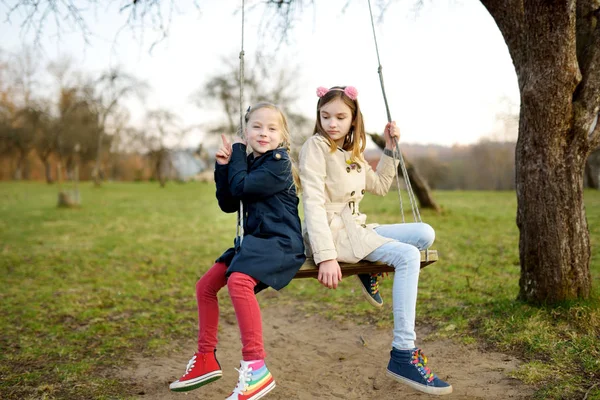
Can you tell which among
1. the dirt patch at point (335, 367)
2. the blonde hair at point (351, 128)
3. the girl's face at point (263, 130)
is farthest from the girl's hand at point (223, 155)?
the dirt patch at point (335, 367)

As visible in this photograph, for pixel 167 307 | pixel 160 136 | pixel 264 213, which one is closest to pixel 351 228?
pixel 264 213

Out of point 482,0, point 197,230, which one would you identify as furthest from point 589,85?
point 197,230

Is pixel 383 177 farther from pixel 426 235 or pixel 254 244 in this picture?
pixel 254 244

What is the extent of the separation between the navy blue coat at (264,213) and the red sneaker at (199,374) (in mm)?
501

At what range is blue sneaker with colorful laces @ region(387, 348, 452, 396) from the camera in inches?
109

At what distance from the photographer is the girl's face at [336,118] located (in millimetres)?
3143

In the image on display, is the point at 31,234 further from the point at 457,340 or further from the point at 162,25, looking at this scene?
the point at 457,340

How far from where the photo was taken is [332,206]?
3.11 m

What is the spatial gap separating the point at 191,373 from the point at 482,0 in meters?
3.42

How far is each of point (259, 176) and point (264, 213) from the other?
20 centimetres

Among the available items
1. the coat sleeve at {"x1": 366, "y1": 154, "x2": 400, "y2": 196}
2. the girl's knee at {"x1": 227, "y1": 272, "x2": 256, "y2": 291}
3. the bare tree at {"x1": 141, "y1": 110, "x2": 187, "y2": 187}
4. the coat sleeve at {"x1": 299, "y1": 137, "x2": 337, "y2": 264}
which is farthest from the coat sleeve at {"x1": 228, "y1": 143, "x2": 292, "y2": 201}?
the bare tree at {"x1": 141, "y1": 110, "x2": 187, "y2": 187}

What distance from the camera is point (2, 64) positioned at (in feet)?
Answer: 110

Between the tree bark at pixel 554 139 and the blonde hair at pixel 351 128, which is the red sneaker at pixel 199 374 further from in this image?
the tree bark at pixel 554 139

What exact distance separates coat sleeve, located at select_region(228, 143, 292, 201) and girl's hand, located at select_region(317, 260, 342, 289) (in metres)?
0.46
